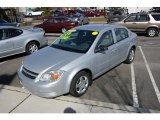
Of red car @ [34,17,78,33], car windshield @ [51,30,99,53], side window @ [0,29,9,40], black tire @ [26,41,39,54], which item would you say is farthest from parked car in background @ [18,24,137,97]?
red car @ [34,17,78,33]

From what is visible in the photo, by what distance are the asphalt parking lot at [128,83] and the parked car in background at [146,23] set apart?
6.31 metres

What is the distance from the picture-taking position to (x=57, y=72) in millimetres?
4805

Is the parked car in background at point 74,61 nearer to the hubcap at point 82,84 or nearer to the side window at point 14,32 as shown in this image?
the hubcap at point 82,84

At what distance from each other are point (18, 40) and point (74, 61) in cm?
467

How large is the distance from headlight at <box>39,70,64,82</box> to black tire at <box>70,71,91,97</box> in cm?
40

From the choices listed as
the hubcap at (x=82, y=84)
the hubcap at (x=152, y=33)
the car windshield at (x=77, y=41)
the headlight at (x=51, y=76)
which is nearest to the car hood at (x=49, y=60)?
the headlight at (x=51, y=76)

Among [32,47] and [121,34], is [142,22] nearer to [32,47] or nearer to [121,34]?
[121,34]

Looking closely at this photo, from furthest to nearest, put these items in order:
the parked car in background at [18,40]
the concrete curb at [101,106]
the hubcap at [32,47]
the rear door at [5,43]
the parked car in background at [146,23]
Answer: the parked car in background at [146,23] < the hubcap at [32,47] < the parked car in background at [18,40] < the rear door at [5,43] < the concrete curb at [101,106]

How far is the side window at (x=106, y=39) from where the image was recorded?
5973 mm
